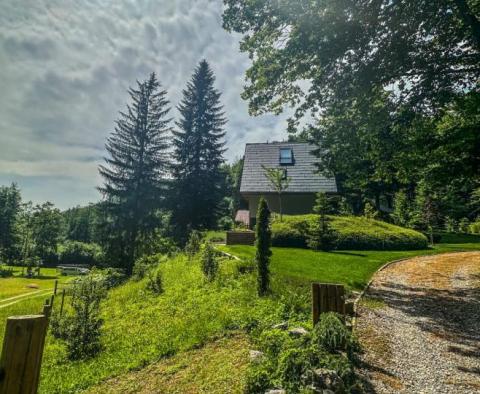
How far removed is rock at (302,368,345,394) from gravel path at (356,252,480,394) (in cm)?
62

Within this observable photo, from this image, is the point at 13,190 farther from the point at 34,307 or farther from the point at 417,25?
the point at 417,25

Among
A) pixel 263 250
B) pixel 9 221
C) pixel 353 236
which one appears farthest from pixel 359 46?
pixel 9 221

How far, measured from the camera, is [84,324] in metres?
7.54

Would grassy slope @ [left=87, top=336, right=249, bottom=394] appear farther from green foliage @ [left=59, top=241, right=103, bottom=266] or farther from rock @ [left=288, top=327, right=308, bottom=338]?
green foliage @ [left=59, top=241, right=103, bottom=266]

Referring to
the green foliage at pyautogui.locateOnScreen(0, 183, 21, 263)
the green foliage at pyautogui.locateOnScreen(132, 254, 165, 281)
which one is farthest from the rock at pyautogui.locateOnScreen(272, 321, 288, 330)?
the green foliage at pyautogui.locateOnScreen(0, 183, 21, 263)

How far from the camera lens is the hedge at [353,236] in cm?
1666

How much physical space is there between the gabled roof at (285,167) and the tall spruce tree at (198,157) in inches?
161

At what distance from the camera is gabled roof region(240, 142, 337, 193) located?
24.7 meters

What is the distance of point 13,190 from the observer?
59031 mm

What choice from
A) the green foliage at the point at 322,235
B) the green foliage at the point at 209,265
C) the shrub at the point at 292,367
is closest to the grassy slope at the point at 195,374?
the shrub at the point at 292,367

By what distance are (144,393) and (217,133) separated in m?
28.2

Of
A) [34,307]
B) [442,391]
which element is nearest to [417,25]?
[442,391]

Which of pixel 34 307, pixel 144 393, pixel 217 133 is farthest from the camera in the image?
pixel 217 133

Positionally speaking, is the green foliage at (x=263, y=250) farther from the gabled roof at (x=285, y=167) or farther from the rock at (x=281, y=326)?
the gabled roof at (x=285, y=167)
